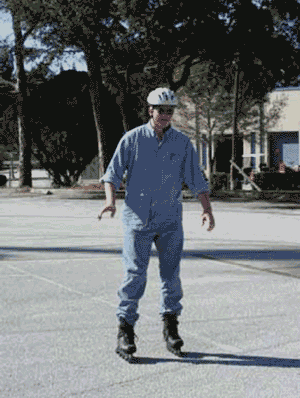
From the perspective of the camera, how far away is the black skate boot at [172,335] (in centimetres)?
516

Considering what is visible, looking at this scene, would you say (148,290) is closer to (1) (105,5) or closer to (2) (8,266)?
(2) (8,266)

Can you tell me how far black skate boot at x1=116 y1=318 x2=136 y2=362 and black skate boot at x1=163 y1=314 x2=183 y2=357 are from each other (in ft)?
0.89

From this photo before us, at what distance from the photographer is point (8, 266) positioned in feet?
31.0

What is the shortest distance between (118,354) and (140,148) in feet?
4.65

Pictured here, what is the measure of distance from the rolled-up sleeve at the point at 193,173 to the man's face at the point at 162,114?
0.94 ft

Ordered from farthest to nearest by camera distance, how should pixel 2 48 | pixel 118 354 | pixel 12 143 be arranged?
pixel 12 143 → pixel 2 48 → pixel 118 354

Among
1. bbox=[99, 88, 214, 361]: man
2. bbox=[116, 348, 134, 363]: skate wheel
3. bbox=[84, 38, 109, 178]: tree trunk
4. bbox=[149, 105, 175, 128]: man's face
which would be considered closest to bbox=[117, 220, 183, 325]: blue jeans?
bbox=[99, 88, 214, 361]: man

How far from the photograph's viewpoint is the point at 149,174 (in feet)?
17.1

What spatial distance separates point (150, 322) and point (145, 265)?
1.15 meters

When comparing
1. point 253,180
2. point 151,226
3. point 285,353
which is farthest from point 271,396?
point 253,180

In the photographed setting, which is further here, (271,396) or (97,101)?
(97,101)

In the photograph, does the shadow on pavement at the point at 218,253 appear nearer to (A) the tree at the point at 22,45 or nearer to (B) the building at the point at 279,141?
(A) the tree at the point at 22,45

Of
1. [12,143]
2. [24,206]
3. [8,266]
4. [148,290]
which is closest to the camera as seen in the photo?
[148,290]

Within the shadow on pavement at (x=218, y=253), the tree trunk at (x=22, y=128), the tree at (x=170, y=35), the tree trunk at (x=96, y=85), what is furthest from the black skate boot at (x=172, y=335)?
the tree trunk at (x=22, y=128)
